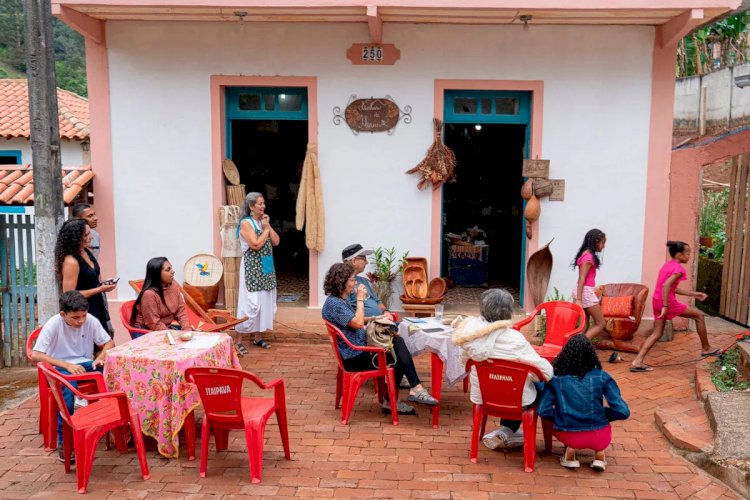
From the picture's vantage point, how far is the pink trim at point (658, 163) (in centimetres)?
796

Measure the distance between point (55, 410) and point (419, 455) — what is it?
2.78m

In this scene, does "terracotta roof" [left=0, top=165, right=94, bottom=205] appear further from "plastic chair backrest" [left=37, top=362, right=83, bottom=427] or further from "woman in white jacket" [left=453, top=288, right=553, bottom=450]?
"woman in white jacket" [left=453, top=288, right=553, bottom=450]

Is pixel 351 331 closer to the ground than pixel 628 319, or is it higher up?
A: higher up

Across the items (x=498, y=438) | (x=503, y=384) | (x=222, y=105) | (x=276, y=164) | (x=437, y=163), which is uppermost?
(x=222, y=105)

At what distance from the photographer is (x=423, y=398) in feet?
18.4

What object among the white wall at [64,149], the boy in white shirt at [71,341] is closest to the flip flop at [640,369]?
the boy in white shirt at [71,341]

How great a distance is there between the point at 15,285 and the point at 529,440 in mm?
6447

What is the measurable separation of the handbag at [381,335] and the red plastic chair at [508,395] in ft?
2.99

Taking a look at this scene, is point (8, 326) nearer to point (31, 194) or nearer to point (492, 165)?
point (31, 194)

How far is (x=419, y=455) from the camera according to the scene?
5.07 m

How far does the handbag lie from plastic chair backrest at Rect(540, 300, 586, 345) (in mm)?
1669

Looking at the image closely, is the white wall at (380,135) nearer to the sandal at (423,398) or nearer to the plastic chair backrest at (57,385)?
the sandal at (423,398)

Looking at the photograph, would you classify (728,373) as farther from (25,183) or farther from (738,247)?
(25,183)

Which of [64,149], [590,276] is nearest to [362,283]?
[590,276]
